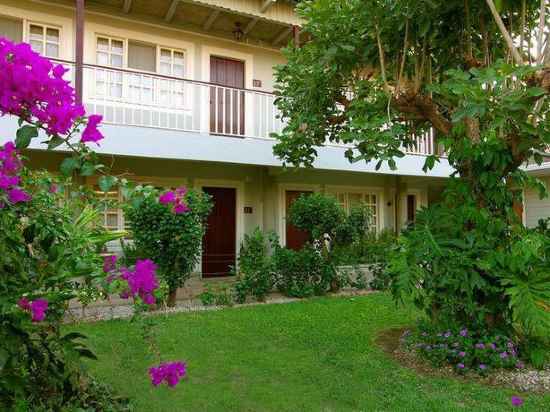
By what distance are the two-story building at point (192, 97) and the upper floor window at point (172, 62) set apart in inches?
0.9

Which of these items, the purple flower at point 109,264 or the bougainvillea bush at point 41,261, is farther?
the purple flower at point 109,264

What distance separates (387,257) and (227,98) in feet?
21.2

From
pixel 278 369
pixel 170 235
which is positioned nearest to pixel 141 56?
pixel 170 235

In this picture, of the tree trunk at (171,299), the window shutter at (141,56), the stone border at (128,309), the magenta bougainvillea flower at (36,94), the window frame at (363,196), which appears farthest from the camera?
the window frame at (363,196)

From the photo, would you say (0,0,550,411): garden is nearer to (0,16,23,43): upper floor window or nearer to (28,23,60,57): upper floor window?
(28,23,60,57): upper floor window

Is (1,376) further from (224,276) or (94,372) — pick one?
(224,276)

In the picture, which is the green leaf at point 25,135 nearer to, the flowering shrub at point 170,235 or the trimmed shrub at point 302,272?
the flowering shrub at point 170,235

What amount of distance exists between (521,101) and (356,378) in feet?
9.33

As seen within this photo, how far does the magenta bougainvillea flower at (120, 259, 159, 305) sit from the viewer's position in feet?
7.30

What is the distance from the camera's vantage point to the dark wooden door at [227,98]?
9.63 meters

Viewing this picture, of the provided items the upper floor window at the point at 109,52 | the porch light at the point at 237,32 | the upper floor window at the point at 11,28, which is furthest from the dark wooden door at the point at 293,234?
the upper floor window at the point at 11,28

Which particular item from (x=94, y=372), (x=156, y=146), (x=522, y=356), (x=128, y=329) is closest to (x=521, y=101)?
(x=522, y=356)

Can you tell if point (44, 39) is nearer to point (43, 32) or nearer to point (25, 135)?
point (43, 32)

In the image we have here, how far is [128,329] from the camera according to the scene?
604 cm
